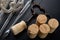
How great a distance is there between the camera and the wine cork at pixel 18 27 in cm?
79

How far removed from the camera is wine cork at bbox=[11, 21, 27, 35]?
79 cm

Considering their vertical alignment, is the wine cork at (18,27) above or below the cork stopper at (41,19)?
below

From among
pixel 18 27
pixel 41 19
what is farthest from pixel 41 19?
pixel 18 27

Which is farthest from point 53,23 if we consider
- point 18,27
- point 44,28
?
point 18,27

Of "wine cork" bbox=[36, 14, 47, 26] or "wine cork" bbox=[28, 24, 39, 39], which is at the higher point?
"wine cork" bbox=[36, 14, 47, 26]

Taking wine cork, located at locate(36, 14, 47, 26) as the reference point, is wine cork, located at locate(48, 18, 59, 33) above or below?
below

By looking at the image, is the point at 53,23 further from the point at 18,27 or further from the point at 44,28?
the point at 18,27

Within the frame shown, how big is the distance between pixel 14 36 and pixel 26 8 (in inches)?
6.1

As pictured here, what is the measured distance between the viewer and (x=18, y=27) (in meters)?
0.79

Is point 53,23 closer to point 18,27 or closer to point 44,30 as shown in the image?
point 44,30

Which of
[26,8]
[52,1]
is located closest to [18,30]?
[26,8]

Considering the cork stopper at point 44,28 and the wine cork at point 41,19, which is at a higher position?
the wine cork at point 41,19

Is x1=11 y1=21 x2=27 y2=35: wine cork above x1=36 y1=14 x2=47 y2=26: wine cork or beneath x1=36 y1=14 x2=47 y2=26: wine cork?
beneath

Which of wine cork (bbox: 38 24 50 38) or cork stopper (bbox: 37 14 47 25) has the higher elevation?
cork stopper (bbox: 37 14 47 25)
